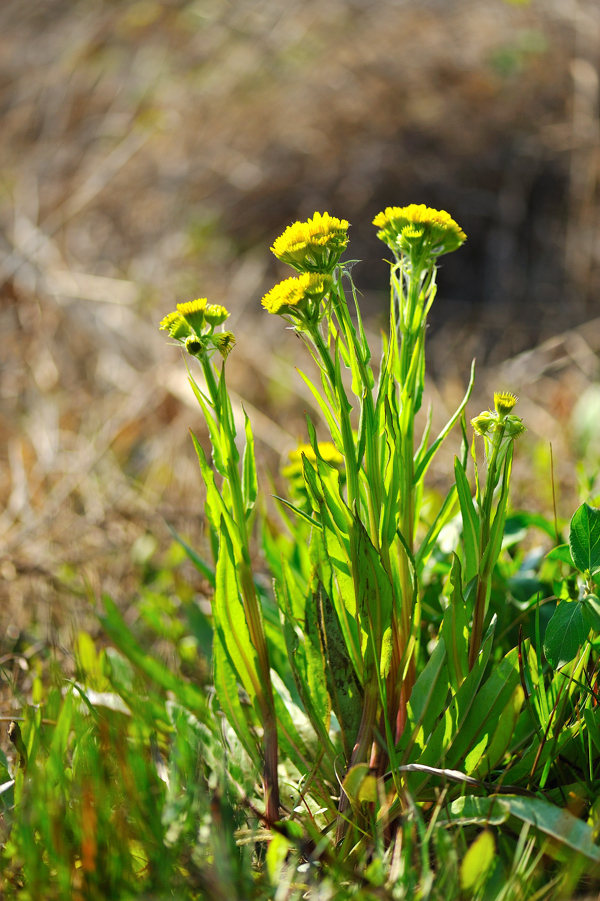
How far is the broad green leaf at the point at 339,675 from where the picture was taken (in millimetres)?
792

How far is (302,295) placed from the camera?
672 millimetres

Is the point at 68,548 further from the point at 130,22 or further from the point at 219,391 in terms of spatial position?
the point at 130,22

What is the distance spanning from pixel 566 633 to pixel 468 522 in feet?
0.53

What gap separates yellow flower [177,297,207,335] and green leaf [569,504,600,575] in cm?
49

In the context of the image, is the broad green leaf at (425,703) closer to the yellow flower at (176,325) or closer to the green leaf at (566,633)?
the green leaf at (566,633)

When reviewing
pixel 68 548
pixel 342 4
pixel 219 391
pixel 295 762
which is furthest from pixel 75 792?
pixel 342 4

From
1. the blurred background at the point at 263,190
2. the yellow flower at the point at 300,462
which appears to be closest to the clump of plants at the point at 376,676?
the yellow flower at the point at 300,462

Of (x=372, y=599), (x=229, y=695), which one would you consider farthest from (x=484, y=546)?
(x=229, y=695)

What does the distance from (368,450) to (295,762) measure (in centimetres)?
45

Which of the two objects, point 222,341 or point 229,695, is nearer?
point 222,341

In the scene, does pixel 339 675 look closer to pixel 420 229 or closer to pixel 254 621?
pixel 254 621

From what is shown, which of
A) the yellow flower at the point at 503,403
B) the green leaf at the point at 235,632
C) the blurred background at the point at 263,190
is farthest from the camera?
the blurred background at the point at 263,190

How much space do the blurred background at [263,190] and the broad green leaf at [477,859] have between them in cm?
158

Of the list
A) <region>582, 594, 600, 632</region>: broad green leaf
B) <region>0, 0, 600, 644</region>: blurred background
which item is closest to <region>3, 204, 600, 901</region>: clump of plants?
<region>582, 594, 600, 632</region>: broad green leaf
